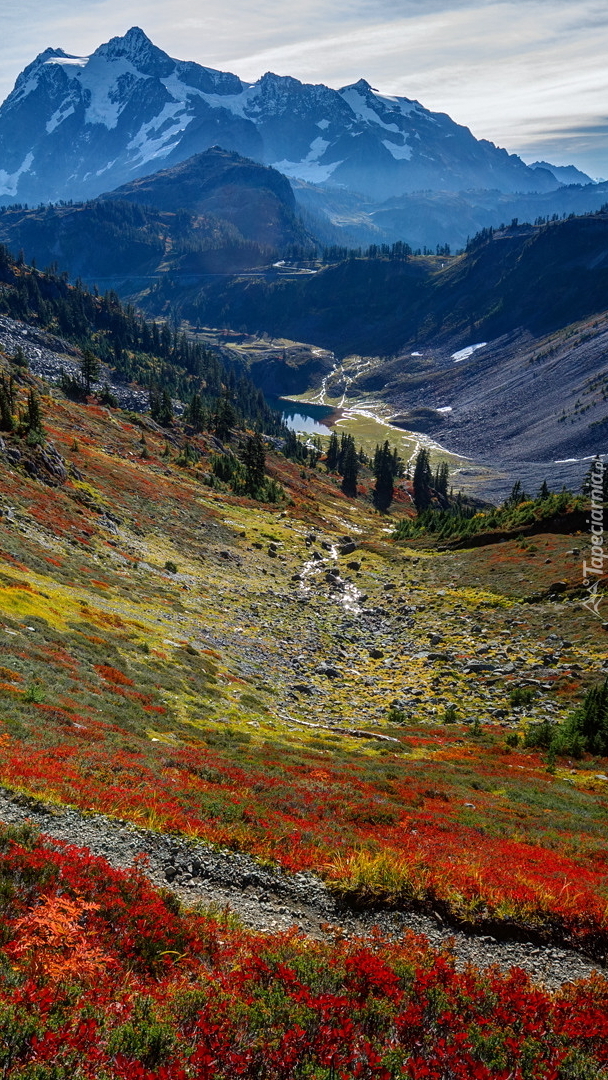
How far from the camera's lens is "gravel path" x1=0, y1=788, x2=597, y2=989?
30.6 feet

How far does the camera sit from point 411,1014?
22.4 feet

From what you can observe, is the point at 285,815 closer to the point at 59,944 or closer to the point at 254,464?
the point at 59,944

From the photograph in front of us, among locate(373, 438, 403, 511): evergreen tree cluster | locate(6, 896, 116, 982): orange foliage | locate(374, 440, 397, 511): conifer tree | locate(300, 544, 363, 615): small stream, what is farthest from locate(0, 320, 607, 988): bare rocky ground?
locate(374, 440, 397, 511): conifer tree

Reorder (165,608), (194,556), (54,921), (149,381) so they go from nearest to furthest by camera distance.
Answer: (54,921) → (165,608) → (194,556) → (149,381)

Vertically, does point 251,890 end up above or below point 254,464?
below

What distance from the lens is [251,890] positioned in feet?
33.6

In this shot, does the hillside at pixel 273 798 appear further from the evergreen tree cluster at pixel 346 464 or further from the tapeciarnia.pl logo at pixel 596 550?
the evergreen tree cluster at pixel 346 464

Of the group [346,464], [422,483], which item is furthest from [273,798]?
[422,483]

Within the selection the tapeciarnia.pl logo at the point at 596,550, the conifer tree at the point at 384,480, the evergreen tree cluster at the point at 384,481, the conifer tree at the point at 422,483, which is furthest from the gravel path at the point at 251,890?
the conifer tree at the point at 422,483

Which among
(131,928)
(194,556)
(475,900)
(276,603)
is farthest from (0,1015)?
(194,556)

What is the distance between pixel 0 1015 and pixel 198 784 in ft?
29.8

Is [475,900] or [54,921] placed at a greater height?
[54,921]

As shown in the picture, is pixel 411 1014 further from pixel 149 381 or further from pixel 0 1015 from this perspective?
pixel 149 381

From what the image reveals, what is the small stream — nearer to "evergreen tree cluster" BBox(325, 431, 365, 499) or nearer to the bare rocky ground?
the bare rocky ground
